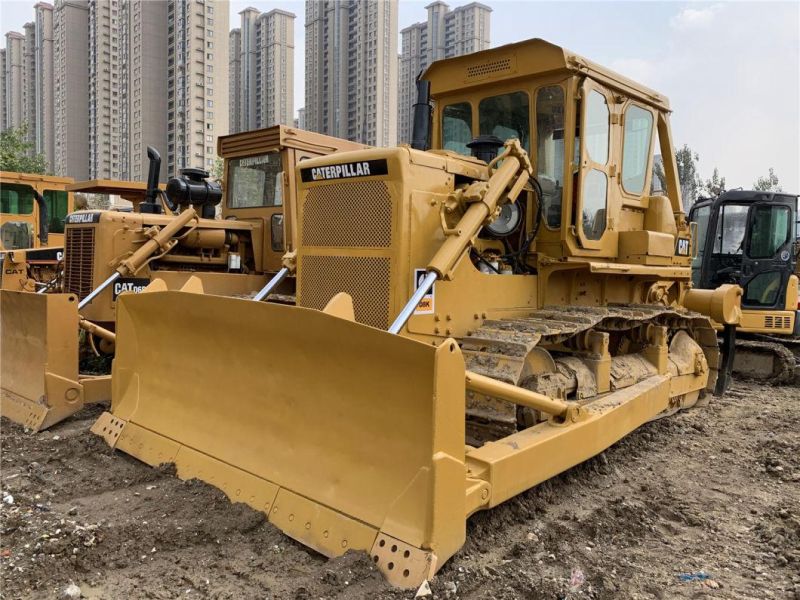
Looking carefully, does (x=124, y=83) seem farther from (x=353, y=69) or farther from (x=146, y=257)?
(x=146, y=257)

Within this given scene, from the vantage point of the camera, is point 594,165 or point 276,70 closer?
point 594,165

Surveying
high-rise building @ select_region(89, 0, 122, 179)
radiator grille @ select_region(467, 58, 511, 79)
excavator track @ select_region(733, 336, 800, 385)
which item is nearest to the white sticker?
radiator grille @ select_region(467, 58, 511, 79)

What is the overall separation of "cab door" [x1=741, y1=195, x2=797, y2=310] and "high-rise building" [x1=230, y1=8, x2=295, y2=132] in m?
33.5

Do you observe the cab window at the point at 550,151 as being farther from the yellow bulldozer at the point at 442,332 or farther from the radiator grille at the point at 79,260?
A: the radiator grille at the point at 79,260

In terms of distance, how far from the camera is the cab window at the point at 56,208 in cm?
1263

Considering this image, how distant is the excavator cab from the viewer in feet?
32.4

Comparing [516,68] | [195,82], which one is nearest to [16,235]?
[516,68]

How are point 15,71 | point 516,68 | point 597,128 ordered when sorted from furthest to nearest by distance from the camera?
point 15,71
point 597,128
point 516,68

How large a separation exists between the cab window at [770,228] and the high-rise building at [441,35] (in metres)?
24.2

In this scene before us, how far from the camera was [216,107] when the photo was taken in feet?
111

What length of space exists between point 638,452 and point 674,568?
2.13 m

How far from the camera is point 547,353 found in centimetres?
473

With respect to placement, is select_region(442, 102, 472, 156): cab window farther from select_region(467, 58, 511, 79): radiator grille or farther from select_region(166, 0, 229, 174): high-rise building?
select_region(166, 0, 229, 174): high-rise building

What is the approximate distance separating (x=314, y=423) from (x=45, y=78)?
48413mm
